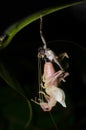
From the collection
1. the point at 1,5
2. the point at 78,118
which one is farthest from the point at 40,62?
the point at 1,5

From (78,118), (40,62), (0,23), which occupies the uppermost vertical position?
(0,23)

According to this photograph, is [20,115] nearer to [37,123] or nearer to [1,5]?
[37,123]

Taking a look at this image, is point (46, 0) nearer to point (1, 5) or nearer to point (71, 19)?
point (1, 5)

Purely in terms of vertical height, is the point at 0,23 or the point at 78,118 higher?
the point at 0,23

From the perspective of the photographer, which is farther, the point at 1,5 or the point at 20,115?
the point at 1,5

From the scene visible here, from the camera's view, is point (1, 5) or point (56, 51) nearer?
point (56, 51)

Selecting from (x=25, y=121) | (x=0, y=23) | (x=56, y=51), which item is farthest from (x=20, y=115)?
(x=0, y=23)
